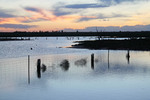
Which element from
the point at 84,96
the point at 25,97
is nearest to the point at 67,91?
the point at 84,96

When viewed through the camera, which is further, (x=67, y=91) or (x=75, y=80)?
(x=75, y=80)

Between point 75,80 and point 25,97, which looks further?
point 75,80

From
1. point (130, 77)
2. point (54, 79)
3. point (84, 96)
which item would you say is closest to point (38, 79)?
point (54, 79)

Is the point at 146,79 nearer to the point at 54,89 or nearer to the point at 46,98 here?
the point at 54,89

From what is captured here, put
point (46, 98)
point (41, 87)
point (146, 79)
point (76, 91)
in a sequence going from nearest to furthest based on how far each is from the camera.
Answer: point (46, 98) < point (76, 91) < point (41, 87) < point (146, 79)

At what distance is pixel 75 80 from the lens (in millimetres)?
21266

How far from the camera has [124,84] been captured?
1912 cm

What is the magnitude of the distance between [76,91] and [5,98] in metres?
5.24

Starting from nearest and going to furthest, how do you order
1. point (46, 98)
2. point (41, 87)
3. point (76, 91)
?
point (46, 98), point (76, 91), point (41, 87)

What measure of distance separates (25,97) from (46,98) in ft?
5.01

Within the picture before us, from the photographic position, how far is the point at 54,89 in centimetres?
1781

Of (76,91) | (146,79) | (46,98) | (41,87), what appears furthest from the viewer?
(146,79)

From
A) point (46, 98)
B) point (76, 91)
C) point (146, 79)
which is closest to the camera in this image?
point (46, 98)

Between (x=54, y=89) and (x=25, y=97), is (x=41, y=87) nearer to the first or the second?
(x=54, y=89)
